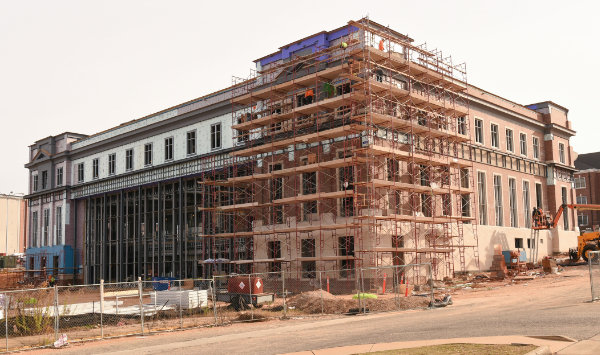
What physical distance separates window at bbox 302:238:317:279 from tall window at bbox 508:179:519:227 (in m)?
19.7

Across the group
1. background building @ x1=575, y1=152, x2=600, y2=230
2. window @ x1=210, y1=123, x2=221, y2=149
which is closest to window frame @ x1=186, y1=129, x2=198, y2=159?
window @ x1=210, y1=123, x2=221, y2=149

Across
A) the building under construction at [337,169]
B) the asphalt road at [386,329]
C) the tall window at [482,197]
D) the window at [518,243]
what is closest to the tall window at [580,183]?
the building under construction at [337,169]

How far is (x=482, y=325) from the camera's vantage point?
19.1 meters

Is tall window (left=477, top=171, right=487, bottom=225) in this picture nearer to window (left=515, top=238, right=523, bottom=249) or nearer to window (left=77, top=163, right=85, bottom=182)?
window (left=515, top=238, right=523, bottom=249)

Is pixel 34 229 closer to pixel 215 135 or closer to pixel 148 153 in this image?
pixel 148 153

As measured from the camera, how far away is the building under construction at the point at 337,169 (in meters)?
37.9

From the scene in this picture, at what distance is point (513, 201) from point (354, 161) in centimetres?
2171

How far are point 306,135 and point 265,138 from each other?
6443 millimetres

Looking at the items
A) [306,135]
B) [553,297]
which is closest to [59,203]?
[306,135]

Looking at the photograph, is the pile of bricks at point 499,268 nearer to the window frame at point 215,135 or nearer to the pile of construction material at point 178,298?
the pile of construction material at point 178,298

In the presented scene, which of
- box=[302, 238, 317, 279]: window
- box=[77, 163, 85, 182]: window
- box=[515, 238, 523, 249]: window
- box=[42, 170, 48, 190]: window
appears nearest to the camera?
box=[302, 238, 317, 279]: window

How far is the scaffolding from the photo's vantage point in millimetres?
37219

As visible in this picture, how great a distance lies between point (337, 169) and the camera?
39.4 meters

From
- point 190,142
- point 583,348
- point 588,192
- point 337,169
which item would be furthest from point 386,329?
point 588,192
